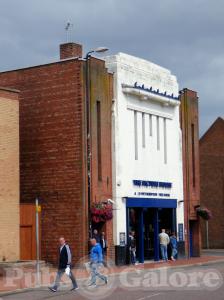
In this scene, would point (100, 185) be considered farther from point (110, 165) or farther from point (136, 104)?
point (136, 104)

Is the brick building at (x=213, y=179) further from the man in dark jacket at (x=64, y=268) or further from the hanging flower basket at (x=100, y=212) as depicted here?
the man in dark jacket at (x=64, y=268)

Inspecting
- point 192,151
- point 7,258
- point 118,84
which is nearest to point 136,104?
point 118,84

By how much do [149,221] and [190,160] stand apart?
548cm

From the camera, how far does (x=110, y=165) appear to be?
3631cm

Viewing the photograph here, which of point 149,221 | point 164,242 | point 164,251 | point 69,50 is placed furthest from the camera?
point 149,221

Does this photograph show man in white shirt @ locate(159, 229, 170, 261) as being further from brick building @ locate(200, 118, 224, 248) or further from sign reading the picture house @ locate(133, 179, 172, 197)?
brick building @ locate(200, 118, 224, 248)

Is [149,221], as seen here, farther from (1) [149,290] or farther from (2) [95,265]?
(1) [149,290]

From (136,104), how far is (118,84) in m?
1.95

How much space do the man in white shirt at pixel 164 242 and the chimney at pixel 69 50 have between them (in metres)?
10.4

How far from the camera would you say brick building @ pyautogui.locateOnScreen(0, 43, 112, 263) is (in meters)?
34.2

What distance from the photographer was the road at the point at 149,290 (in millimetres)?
20484

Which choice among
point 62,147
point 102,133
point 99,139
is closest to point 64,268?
point 62,147

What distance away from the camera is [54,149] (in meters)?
35.2

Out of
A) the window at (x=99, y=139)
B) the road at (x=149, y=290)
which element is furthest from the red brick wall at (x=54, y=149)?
the road at (x=149, y=290)
